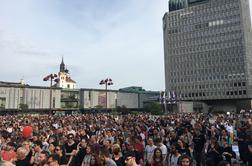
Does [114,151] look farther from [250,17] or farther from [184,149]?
[250,17]

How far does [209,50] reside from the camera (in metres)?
101

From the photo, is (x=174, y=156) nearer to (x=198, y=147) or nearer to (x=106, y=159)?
(x=106, y=159)

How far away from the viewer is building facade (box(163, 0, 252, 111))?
94.1 m

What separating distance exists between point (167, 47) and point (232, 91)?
104ft

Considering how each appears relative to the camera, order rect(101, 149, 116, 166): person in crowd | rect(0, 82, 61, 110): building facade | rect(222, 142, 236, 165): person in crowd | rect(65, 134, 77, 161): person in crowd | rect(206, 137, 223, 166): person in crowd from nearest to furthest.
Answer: rect(101, 149, 116, 166): person in crowd → rect(206, 137, 223, 166): person in crowd → rect(222, 142, 236, 165): person in crowd → rect(65, 134, 77, 161): person in crowd → rect(0, 82, 61, 110): building facade

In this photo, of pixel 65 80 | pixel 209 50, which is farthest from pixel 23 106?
pixel 209 50

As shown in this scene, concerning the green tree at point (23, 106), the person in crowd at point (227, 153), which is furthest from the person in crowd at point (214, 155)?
the green tree at point (23, 106)

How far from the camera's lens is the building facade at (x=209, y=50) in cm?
9412

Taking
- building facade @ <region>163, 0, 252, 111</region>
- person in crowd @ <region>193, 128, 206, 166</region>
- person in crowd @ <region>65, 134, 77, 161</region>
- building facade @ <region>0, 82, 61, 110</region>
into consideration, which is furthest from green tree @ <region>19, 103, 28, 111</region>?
person in crowd @ <region>65, 134, 77, 161</region>

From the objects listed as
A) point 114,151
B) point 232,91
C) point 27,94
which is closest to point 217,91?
point 232,91

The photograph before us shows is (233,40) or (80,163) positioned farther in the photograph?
(233,40)

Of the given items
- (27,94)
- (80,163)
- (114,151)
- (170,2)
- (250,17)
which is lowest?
(80,163)

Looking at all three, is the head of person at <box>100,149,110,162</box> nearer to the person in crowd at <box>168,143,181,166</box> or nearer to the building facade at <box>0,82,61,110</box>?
the person in crowd at <box>168,143,181,166</box>

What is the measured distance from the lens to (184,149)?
8430mm
